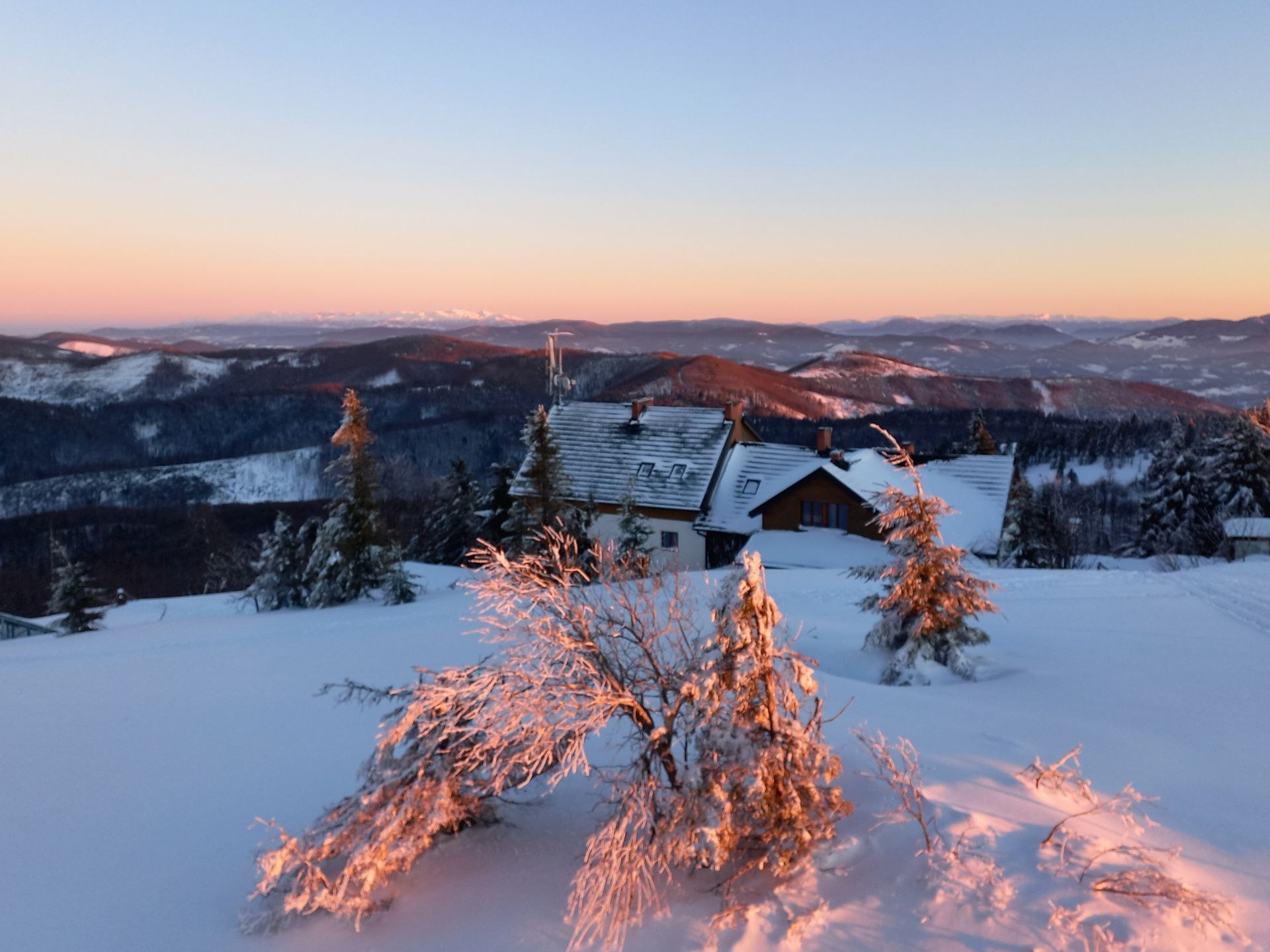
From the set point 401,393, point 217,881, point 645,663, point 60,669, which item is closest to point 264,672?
point 60,669

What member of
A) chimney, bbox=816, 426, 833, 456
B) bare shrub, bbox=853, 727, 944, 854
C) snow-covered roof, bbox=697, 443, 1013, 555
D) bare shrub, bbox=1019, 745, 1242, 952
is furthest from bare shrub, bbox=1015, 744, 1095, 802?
chimney, bbox=816, 426, 833, 456

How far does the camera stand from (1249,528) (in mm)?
25938

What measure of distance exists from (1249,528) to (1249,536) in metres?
0.36

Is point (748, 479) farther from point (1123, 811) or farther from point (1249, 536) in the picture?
point (1123, 811)

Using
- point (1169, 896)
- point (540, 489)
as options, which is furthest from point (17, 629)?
point (1169, 896)

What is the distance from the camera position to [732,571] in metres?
7.39

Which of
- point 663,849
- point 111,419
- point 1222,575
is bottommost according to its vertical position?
point 111,419

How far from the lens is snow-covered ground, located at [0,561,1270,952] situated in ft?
20.4

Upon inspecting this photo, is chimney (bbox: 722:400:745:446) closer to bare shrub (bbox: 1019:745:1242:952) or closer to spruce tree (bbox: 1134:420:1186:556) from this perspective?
spruce tree (bbox: 1134:420:1186:556)

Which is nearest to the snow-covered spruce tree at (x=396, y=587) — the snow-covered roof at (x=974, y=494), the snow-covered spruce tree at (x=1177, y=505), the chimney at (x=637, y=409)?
the chimney at (x=637, y=409)

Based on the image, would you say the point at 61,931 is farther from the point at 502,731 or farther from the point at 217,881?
the point at 502,731

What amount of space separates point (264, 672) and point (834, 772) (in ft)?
39.6

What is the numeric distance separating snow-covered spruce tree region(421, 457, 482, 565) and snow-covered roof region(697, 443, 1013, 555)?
12.4 metres

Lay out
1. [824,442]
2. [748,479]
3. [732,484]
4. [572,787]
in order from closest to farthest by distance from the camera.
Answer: [572,787], [824,442], [748,479], [732,484]
